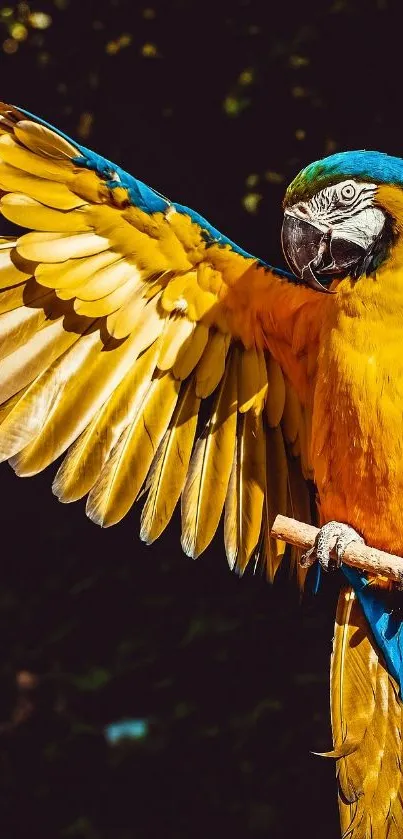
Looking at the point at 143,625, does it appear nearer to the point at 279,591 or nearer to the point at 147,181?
the point at 279,591

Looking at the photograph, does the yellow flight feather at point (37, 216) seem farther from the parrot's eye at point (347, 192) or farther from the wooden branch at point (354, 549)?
the wooden branch at point (354, 549)

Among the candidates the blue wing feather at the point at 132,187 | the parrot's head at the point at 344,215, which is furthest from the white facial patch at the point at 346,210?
the blue wing feather at the point at 132,187

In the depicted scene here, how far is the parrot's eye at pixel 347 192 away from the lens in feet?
7.08

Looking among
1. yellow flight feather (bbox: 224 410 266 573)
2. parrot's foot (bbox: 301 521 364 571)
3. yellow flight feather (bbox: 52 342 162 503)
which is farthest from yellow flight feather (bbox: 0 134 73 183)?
parrot's foot (bbox: 301 521 364 571)

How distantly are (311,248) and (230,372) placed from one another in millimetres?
365

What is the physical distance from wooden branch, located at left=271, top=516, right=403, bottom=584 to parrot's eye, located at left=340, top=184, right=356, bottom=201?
57cm

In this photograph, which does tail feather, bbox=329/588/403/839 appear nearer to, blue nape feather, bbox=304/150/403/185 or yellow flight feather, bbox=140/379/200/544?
yellow flight feather, bbox=140/379/200/544

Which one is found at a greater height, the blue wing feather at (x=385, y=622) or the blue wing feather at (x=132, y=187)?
the blue wing feather at (x=132, y=187)

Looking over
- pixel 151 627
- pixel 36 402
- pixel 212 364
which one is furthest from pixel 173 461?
pixel 151 627

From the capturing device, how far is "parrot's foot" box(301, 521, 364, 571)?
2.15 m

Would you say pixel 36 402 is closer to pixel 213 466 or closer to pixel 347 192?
pixel 213 466

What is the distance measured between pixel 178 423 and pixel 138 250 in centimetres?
37

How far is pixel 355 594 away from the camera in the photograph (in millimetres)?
2398

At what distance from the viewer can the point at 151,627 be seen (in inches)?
128
